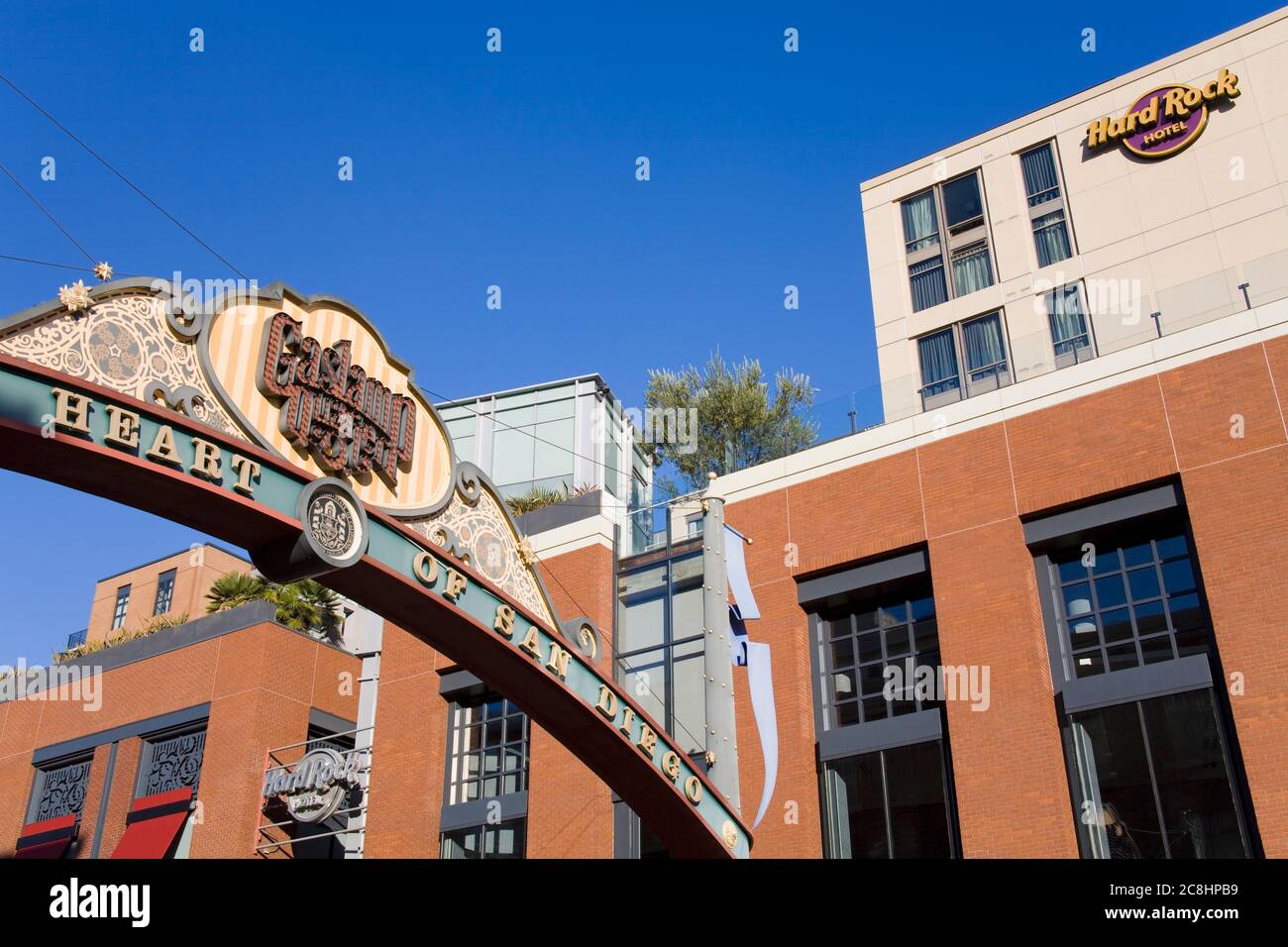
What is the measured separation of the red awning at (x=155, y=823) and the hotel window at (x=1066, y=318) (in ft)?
81.9

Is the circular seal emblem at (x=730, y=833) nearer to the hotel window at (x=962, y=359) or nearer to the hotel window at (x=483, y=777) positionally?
the hotel window at (x=483, y=777)

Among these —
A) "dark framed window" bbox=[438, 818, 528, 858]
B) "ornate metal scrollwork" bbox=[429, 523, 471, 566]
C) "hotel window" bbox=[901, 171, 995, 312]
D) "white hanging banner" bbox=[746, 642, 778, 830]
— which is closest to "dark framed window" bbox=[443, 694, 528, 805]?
"dark framed window" bbox=[438, 818, 528, 858]

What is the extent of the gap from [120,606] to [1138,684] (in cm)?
4535

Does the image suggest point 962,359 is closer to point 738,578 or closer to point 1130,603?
point 1130,603

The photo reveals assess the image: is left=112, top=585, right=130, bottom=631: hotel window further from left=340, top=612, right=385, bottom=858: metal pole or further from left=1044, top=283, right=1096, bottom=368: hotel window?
left=1044, top=283, right=1096, bottom=368: hotel window

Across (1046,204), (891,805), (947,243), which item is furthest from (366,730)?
(1046,204)

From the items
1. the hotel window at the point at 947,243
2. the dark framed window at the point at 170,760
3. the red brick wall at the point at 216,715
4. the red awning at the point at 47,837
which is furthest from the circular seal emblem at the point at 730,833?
the hotel window at the point at 947,243

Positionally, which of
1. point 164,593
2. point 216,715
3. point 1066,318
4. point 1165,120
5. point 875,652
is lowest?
point 875,652

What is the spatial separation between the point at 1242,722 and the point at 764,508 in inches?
386

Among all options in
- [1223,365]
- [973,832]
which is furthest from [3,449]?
[1223,365]

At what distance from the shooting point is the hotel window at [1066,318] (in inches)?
1278

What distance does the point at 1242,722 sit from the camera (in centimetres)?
1773

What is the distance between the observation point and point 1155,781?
1845 centimetres

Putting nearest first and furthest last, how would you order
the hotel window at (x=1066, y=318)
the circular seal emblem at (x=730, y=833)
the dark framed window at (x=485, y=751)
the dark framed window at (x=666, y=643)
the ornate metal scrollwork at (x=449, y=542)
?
the ornate metal scrollwork at (x=449, y=542) → the circular seal emblem at (x=730, y=833) → the dark framed window at (x=666, y=643) → the dark framed window at (x=485, y=751) → the hotel window at (x=1066, y=318)
